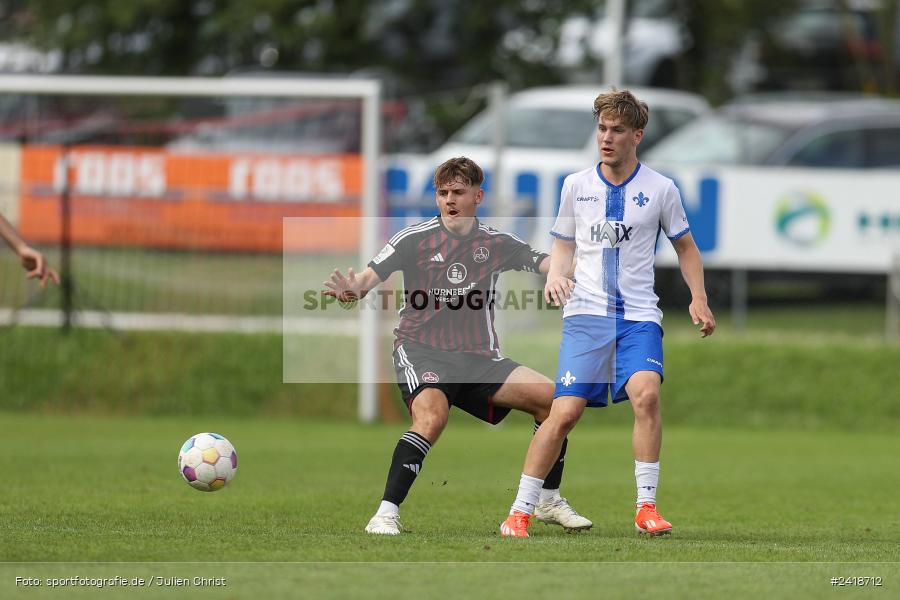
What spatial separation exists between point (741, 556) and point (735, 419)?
8728 mm

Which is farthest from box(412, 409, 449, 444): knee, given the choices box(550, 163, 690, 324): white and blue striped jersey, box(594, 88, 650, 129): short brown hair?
box(594, 88, 650, 129): short brown hair

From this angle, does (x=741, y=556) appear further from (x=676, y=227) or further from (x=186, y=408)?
(x=186, y=408)

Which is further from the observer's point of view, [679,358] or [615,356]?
[679,358]

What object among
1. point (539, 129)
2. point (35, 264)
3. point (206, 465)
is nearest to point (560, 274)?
point (206, 465)

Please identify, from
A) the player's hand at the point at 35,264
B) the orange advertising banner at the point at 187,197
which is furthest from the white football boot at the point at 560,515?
the orange advertising banner at the point at 187,197

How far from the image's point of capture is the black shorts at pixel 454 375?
24.2 feet

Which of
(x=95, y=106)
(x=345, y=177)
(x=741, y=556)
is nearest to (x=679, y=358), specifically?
(x=345, y=177)

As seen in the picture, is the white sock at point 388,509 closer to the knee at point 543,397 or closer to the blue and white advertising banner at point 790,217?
the knee at point 543,397

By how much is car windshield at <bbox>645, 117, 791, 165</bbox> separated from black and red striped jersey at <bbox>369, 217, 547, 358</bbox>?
10385mm

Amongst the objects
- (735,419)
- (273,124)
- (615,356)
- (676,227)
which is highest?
(273,124)

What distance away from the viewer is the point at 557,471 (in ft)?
25.2

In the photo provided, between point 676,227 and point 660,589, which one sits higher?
point 676,227

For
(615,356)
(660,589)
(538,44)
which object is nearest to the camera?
(660,589)

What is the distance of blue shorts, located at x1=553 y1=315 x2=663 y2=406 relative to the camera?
23.8 ft
